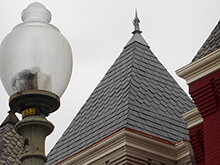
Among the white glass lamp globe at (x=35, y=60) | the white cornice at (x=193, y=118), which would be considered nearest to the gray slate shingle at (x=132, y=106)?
the white cornice at (x=193, y=118)

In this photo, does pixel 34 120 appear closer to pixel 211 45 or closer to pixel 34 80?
pixel 34 80

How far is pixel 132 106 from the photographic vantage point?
15594 mm

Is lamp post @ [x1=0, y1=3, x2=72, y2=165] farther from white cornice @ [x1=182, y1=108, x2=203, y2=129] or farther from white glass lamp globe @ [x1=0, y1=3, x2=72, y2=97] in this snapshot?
white cornice @ [x1=182, y1=108, x2=203, y2=129]

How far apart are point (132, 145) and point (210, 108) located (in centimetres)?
247

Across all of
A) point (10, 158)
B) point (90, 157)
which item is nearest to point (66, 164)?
point (90, 157)

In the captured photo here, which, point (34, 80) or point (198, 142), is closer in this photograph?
point (34, 80)

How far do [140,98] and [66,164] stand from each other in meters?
2.80

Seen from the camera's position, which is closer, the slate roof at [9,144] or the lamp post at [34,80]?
the lamp post at [34,80]

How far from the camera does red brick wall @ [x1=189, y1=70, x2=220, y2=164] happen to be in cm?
1214

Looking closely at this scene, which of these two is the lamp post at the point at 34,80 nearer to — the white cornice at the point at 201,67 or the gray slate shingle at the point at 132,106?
the white cornice at the point at 201,67

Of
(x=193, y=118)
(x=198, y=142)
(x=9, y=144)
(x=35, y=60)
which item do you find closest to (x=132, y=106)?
(x=193, y=118)

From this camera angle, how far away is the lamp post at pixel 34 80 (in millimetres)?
5781

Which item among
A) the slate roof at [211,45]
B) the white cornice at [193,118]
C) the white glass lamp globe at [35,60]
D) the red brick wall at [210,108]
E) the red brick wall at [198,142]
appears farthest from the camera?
the red brick wall at [198,142]

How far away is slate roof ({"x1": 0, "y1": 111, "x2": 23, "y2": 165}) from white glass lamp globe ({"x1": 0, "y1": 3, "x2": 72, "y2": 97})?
14.8m
